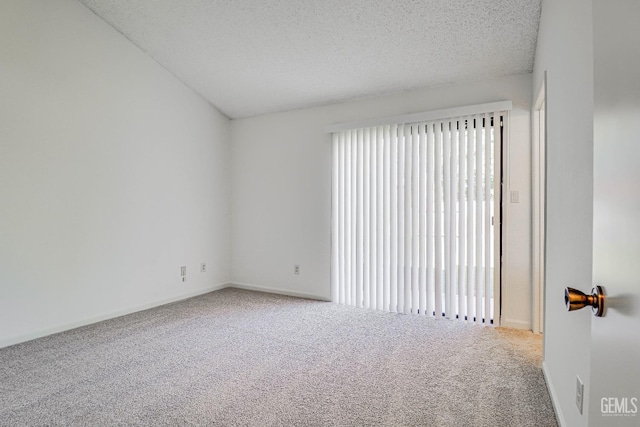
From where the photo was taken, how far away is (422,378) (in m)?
2.22

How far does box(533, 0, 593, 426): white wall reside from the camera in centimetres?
136

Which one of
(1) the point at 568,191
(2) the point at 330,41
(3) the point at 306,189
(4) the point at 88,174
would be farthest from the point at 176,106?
(1) the point at 568,191

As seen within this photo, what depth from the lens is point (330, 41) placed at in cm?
317

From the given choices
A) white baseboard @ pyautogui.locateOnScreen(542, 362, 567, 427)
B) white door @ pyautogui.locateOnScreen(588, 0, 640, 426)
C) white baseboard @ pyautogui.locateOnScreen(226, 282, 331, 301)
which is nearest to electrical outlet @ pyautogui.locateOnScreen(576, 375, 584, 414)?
white baseboard @ pyautogui.locateOnScreen(542, 362, 567, 427)

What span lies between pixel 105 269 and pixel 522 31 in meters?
4.41

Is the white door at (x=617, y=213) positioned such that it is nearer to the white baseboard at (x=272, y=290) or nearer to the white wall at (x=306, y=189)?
the white wall at (x=306, y=189)

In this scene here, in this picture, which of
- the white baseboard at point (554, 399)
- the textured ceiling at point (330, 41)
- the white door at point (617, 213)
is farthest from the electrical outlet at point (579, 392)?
the textured ceiling at point (330, 41)

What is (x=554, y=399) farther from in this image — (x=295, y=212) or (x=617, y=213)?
(x=295, y=212)

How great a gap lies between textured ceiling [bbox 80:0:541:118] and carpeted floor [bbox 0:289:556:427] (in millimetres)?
2492

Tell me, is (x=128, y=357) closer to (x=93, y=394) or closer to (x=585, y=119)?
(x=93, y=394)

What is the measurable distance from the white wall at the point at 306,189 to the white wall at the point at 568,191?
98 centimetres

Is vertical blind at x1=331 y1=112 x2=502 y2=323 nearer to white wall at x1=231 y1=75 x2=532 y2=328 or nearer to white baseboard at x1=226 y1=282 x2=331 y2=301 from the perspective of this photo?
white wall at x1=231 y1=75 x2=532 y2=328

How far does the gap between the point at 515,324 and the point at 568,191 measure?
2013 mm

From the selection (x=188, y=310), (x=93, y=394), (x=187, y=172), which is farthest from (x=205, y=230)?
→ (x=93, y=394)
